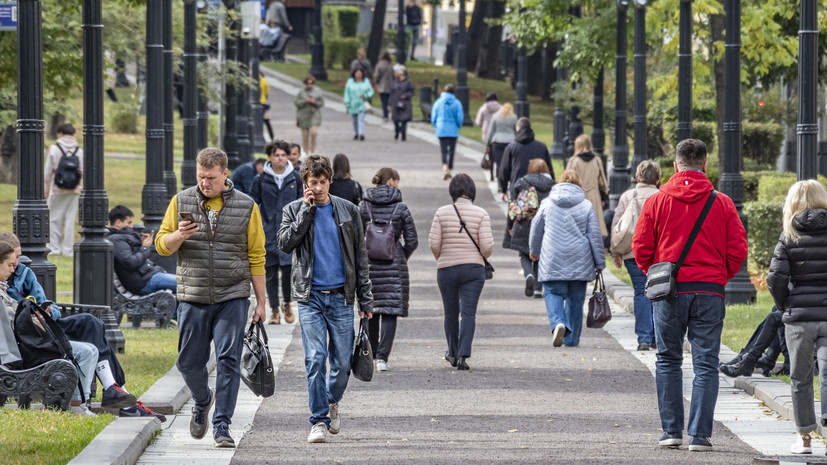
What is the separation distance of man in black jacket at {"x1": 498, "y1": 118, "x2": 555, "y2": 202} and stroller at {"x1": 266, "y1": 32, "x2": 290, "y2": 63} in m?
41.5

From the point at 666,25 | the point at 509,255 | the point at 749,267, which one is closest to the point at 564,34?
the point at 666,25

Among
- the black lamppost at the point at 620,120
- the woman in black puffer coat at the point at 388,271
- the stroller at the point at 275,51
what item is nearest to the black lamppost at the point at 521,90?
the black lamppost at the point at 620,120

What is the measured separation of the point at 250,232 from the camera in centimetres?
833

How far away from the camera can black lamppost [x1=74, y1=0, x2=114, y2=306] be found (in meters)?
12.0

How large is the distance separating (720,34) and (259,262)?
55.6 ft

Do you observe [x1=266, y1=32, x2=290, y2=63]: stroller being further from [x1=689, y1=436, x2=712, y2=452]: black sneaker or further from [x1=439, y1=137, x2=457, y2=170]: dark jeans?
[x1=689, y1=436, x2=712, y2=452]: black sneaker

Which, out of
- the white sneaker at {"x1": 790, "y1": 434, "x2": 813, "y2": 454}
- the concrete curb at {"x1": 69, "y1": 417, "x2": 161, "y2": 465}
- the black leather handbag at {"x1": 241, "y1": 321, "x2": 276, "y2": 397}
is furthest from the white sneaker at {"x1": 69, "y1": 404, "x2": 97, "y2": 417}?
the white sneaker at {"x1": 790, "y1": 434, "x2": 813, "y2": 454}

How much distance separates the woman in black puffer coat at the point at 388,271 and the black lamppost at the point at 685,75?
6131mm

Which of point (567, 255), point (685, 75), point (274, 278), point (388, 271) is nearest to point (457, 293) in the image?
point (388, 271)

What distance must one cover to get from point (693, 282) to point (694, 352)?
0.40 meters

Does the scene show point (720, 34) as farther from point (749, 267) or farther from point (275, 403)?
point (275, 403)

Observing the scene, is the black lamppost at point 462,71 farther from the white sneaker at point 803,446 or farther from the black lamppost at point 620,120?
the white sneaker at point 803,446

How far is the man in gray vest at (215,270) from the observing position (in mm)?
8211

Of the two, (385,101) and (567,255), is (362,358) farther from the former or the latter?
(385,101)
